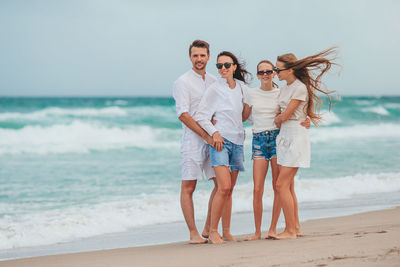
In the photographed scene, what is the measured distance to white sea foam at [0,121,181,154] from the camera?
1685cm

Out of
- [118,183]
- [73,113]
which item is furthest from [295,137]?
[73,113]

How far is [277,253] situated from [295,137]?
114 centimetres

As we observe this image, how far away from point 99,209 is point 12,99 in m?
35.5

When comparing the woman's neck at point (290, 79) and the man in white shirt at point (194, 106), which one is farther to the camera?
the man in white shirt at point (194, 106)

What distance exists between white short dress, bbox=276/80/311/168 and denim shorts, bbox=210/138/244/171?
1.25ft

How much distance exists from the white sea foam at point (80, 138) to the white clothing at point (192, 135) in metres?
11.6

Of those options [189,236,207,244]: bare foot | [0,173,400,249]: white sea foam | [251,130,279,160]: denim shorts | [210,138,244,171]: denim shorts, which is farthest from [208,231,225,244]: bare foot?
[0,173,400,249]: white sea foam

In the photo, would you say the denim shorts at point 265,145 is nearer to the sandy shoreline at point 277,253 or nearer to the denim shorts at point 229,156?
the denim shorts at point 229,156

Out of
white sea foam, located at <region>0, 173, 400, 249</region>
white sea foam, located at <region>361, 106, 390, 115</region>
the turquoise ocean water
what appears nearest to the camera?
white sea foam, located at <region>0, 173, 400, 249</region>

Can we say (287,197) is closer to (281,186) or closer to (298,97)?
→ (281,186)

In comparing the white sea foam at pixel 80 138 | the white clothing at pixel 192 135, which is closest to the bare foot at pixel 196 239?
the white clothing at pixel 192 135

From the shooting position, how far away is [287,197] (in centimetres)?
462

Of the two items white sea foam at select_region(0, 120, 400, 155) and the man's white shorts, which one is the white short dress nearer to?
the man's white shorts

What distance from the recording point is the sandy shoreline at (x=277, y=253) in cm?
351
